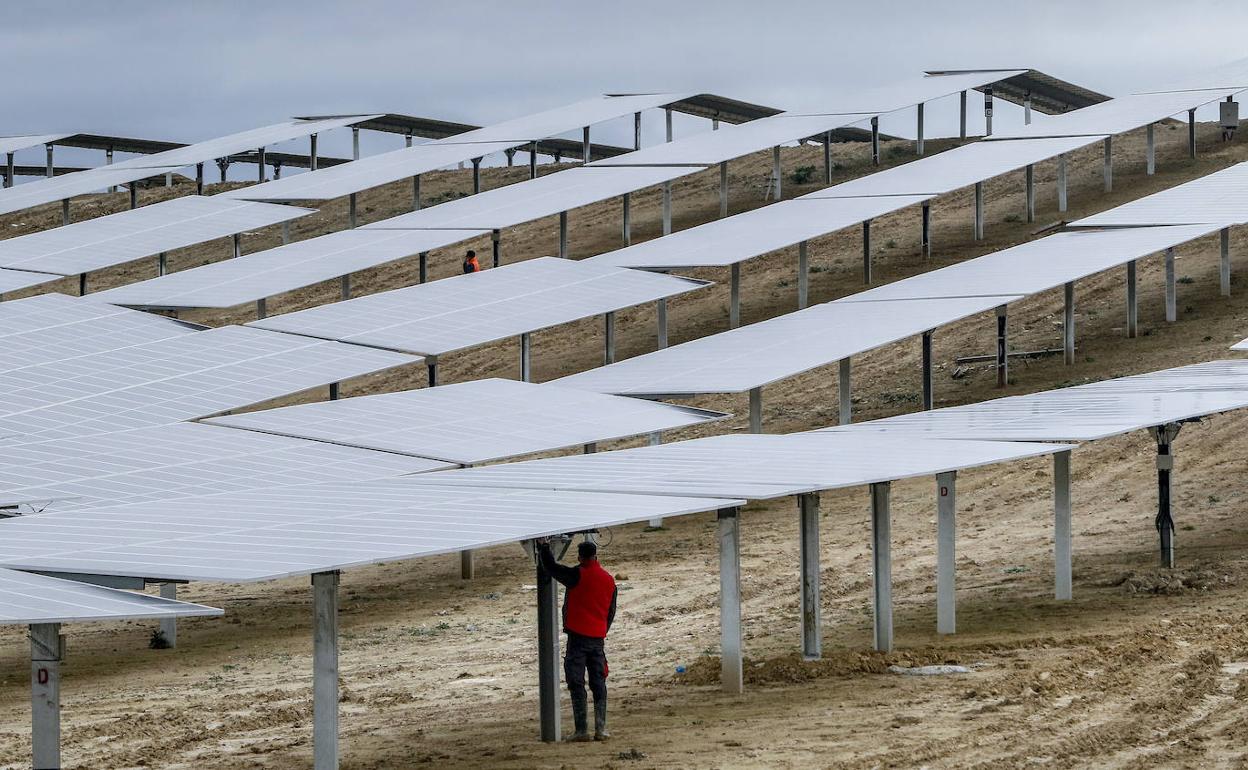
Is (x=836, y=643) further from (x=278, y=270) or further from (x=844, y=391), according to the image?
(x=278, y=270)

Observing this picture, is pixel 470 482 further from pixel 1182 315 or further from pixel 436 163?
pixel 436 163

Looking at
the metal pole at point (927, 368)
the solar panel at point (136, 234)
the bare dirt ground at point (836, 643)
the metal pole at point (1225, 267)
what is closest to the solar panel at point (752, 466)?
the bare dirt ground at point (836, 643)

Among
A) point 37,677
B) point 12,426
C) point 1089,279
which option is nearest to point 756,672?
point 37,677

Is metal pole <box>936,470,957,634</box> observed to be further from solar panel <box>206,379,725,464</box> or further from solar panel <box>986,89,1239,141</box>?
solar panel <box>986,89,1239,141</box>

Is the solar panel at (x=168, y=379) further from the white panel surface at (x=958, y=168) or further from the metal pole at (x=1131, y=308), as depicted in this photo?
the white panel surface at (x=958, y=168)

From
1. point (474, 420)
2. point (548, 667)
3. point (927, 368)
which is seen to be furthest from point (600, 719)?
point (927, 368)

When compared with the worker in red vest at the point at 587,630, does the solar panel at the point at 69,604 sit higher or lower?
higher

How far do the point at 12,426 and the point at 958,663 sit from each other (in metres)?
11.3

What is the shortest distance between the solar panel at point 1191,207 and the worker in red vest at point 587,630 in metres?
21.3

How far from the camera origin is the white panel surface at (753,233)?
1358 inches

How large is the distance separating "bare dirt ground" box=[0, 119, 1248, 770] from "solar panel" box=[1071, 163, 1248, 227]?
5.13 ft

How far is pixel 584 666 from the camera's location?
1494 centimetres

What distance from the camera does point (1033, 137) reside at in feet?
142

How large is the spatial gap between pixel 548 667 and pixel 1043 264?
1900cm
